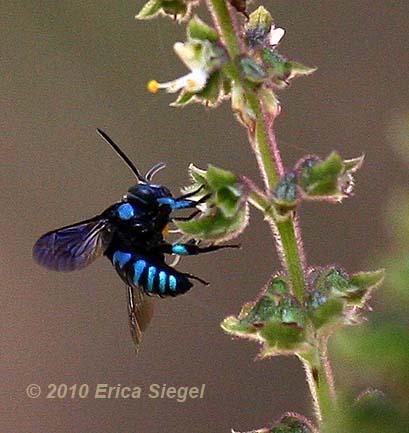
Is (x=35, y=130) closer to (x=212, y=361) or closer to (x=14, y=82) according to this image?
(x=14, y=82)

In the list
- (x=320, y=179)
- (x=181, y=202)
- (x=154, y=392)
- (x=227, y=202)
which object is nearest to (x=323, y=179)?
(x=320, y=179)

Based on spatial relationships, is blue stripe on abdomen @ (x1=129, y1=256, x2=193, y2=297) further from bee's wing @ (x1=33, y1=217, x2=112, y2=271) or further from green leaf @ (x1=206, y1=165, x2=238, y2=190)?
green leaf @ (x1=206, y1=165, x2=238, y2=190)

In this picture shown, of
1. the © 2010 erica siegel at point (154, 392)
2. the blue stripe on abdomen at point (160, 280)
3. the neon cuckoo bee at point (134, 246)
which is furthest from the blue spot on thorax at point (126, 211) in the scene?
the © 2010 erica siegel at point (154, 392)

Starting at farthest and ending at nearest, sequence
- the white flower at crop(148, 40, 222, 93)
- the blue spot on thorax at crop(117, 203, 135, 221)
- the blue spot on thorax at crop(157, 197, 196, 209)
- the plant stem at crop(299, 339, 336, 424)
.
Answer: the blue spot on thorax at crop(117, 203, 135, 221) < the blue spot on thorax at crop(157, 197, 196, 209) < the white flower at crop(148, 40, 222, 93) < the plant stem at crop(299, 339, 336, 424)

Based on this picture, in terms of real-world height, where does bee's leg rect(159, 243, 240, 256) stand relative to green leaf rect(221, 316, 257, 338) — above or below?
above

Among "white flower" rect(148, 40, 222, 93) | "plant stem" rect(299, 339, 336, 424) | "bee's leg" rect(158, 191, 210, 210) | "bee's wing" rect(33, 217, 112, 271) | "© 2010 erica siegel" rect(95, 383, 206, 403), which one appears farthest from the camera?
"© 2010 erica siegel" rect(95, 383, 206, 403)

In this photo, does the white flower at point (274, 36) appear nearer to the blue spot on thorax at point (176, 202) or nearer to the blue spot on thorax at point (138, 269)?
the blue spot on thorax at point (176, 202)

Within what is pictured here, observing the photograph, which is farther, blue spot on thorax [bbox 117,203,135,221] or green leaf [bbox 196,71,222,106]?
blue spot on thorax [bbox 117,203,135,221]

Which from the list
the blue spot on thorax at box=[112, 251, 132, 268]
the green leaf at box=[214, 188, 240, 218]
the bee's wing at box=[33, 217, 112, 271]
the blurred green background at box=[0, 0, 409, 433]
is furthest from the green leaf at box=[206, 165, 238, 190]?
the blurred green background at box=[0, 0, 409, 433]
